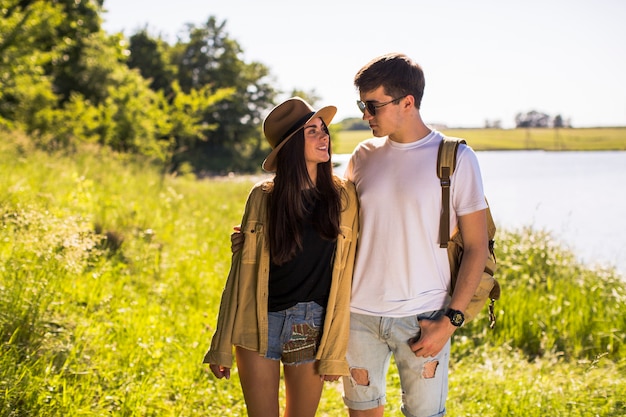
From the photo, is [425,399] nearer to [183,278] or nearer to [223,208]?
[183,278]

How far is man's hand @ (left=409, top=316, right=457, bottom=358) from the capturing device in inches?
97.5

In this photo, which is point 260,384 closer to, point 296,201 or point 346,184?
point 296,201

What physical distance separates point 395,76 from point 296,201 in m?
0.70

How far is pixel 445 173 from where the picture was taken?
2.49 m

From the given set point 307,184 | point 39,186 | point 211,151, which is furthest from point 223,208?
point 211,151

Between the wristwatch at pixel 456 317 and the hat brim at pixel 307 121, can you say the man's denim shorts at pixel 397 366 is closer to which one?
the wristwatch at pixel 456 317

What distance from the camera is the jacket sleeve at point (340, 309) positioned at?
103 inches

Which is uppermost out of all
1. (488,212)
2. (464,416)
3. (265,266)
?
(488,212)

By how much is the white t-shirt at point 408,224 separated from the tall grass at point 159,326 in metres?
1.47

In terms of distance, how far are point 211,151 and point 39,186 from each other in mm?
38694

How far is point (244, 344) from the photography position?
2631mm

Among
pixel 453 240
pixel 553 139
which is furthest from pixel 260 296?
pixel 553 139

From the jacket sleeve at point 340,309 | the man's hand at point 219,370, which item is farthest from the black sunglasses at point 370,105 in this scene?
the man's hand at point 219,370

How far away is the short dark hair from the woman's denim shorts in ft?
3.27
